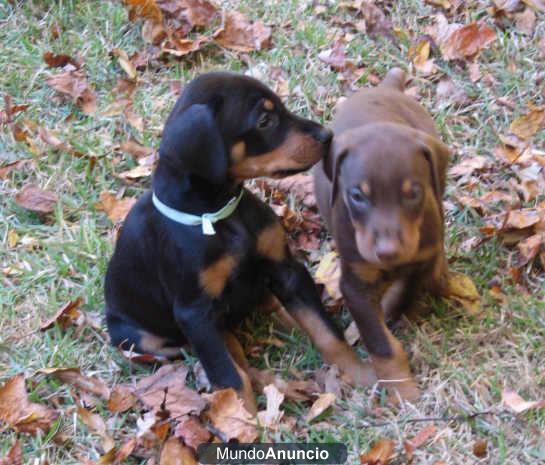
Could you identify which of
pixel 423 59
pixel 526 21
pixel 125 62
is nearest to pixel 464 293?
pixel 423 59

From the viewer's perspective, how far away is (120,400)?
3740mm

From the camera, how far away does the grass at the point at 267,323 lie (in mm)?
3512

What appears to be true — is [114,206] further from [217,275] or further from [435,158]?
[435,158]

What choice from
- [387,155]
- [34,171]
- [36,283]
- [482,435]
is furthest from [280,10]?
[482,435]

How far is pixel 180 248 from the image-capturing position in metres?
3.59

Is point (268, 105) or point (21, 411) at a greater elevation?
point (268, 105)

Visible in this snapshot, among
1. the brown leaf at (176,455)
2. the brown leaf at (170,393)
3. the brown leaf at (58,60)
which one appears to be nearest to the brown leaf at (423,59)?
the brown leaf at (58,60)

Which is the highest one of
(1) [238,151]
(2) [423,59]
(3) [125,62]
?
(1) [238,151]

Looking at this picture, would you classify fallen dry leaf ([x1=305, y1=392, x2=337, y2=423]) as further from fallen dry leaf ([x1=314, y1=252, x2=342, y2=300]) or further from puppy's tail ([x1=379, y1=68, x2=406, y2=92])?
puppy's tail ([x1=379, y1=68, x2=406, y2=92])

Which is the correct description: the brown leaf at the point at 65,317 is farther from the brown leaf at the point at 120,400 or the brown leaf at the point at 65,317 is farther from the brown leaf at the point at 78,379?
the brown leaf at the point at 120,400

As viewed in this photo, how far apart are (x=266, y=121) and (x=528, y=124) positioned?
6.42 feet

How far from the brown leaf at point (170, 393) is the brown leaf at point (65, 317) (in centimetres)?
55

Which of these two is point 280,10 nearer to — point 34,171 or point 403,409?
point 34,171

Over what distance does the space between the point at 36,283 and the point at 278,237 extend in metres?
1.38
